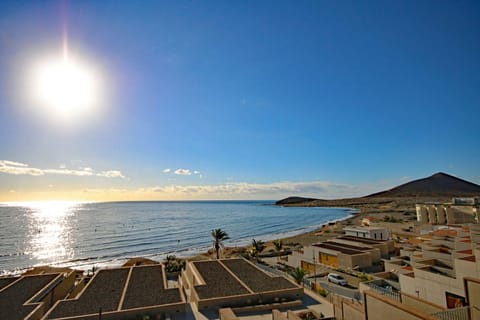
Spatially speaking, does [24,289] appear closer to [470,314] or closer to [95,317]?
[95,317]

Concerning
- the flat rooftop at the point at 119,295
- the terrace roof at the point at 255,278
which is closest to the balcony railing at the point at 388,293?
the terrace roof at the point at 255,278

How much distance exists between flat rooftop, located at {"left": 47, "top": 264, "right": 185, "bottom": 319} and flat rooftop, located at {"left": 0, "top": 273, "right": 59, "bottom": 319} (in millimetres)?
2009

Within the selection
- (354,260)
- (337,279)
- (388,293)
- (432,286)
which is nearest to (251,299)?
(388,293)

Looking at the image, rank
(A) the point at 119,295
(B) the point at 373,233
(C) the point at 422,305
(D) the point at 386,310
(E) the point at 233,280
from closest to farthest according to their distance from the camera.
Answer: (D) the point at 386,310
(C) the point at 422,305
(A) the point at 119,295
(E) the point at 233,280
(B) the point at 373,233

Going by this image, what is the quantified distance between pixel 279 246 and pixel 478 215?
44.7 meters

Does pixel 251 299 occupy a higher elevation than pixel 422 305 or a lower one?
lower

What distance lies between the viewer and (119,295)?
1830 cm

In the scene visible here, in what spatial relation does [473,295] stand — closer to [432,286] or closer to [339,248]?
[432,286]

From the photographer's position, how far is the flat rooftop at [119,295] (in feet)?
52.0

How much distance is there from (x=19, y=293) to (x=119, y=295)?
708 centimetres

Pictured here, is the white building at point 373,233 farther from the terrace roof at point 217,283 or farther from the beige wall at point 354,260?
the terrace roof at point 217,283

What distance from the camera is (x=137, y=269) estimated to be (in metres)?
24.5

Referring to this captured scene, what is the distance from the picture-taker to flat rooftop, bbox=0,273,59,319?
52.3 ft

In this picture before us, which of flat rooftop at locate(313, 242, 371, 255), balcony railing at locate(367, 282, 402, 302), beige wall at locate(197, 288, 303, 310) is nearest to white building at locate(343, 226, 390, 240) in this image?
flat rooftop at locate(313, 242, 371, 255)
